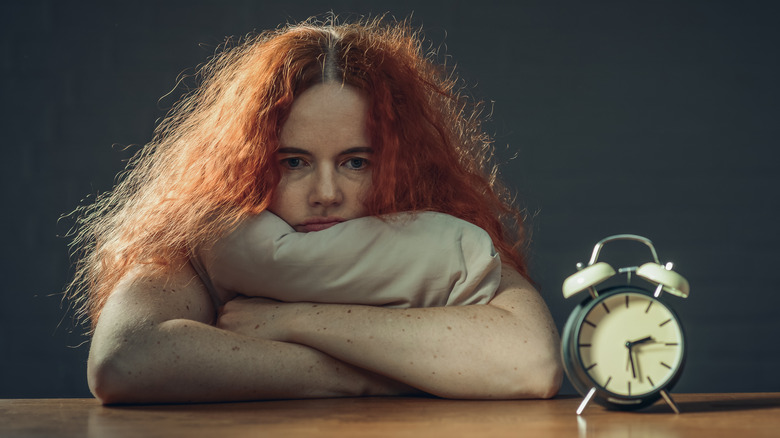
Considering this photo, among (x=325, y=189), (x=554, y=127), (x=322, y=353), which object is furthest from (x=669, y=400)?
(x=554, y=127)

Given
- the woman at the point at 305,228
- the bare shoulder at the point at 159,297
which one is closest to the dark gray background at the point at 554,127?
the woman at the point at 305,228

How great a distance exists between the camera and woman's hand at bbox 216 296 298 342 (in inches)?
50.6

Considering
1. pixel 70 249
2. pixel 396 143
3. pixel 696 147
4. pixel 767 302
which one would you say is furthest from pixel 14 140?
pixel 767 302

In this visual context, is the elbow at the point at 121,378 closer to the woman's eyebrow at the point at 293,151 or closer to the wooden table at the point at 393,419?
the wooden table at the point at 393,419

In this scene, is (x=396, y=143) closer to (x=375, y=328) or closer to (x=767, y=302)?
(x=375, y=328)

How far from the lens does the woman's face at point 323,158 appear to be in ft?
4.52

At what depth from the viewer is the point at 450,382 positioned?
3.96 feet

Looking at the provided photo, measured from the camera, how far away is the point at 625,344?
1.03 m

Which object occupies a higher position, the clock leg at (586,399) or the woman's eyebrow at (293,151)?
the woman's eyebrow at (293,151)

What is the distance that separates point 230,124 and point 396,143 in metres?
0.28

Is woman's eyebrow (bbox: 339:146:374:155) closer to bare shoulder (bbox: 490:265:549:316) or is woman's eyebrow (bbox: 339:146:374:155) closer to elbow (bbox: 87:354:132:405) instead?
bare shoulder (bbox: 490:265:549:316)

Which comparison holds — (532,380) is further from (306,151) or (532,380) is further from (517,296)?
(306,151)

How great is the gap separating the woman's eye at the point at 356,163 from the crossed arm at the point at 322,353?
0.25 m

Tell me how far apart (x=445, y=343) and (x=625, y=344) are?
0.28 metres
